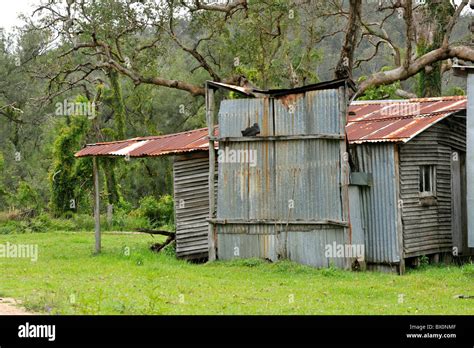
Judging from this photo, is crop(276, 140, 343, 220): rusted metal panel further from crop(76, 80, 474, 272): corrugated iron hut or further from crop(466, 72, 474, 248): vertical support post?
crop(466, 72, 474, 248): vertical support post

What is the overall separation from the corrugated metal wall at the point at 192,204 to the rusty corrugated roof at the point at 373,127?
0.54 m

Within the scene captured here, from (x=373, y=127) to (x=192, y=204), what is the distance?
5143 mm

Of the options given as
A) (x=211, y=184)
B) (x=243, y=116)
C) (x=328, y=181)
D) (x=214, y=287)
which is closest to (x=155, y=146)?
(x=211, y=184)

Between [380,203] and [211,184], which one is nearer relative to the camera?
[380,203]

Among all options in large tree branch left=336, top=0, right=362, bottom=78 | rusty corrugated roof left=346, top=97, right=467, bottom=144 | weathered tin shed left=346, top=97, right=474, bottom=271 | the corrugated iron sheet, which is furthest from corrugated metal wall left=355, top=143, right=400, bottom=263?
large tree branch left=336, top=0, right=362, bottom=78

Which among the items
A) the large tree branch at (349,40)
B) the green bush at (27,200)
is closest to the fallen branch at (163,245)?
the large tree branch at (349,40)

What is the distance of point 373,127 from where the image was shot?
19938 mm

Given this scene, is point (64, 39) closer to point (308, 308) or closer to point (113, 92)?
point (113, 92)

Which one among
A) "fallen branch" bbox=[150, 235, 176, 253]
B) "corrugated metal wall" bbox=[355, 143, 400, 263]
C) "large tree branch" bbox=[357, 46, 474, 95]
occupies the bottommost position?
"fallen branch" bbox=[150, 235, 176, 253]

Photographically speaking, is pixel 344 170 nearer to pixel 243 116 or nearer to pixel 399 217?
pixel 399 217

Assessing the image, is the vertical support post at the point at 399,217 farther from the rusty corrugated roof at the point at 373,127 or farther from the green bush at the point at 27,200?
the green bush at the point at 27,200

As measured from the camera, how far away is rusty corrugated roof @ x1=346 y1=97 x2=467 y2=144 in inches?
741

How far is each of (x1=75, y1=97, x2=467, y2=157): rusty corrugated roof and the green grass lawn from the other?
2.88 m
